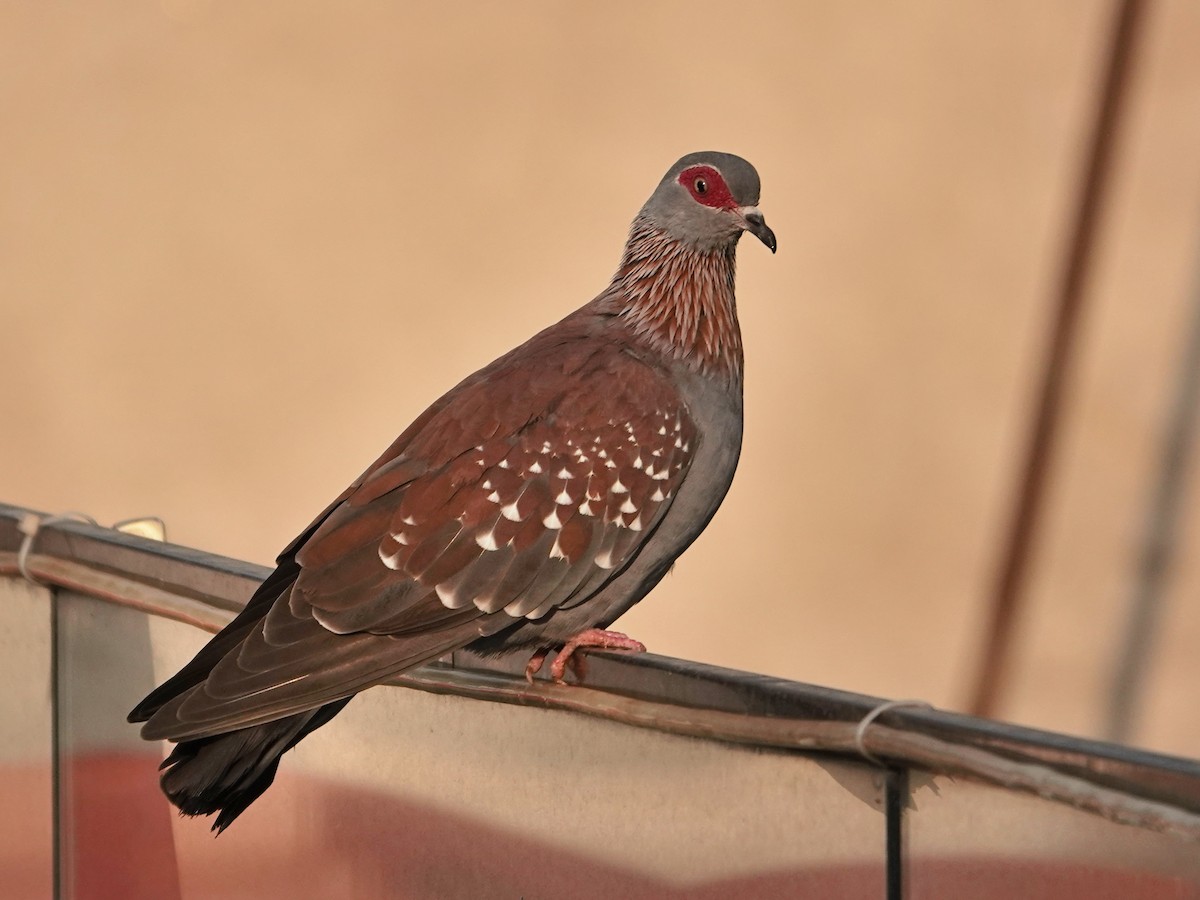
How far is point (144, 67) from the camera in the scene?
6.69m

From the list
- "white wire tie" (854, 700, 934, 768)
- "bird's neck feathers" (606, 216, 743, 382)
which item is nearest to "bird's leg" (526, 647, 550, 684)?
"bird's neck feathers" (606, 216, 743, 382)

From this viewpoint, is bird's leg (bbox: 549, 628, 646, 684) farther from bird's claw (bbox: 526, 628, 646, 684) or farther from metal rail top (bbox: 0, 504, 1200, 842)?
metal rail top (bbox: 0, 504, 1200, 842)

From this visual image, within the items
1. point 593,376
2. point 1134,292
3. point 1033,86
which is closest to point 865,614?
point 1134,292

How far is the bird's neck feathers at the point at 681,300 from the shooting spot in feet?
9.69

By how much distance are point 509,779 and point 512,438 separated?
29.1 inches

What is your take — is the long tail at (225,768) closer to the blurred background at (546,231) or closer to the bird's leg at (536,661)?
the bird's leg at (536,661)

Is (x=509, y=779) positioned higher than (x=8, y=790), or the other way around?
(x=8, y=790)

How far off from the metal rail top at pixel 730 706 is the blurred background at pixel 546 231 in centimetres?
441

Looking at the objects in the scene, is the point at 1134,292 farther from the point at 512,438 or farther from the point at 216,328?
the point at 512,438

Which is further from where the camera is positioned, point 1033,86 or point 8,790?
point 1033,86

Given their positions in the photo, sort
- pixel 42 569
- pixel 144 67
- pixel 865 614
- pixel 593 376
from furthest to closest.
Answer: pixel 865 614 < pixel 144 67 < pixel 593 376 < pixel 42 569

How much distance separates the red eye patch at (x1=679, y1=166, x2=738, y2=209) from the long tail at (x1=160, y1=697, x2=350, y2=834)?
135 centimetres

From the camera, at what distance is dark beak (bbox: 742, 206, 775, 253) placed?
9.86 feet

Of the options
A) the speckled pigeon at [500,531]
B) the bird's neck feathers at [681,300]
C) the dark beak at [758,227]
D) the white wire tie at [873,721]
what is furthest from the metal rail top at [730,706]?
the dark beak at [758,227]
